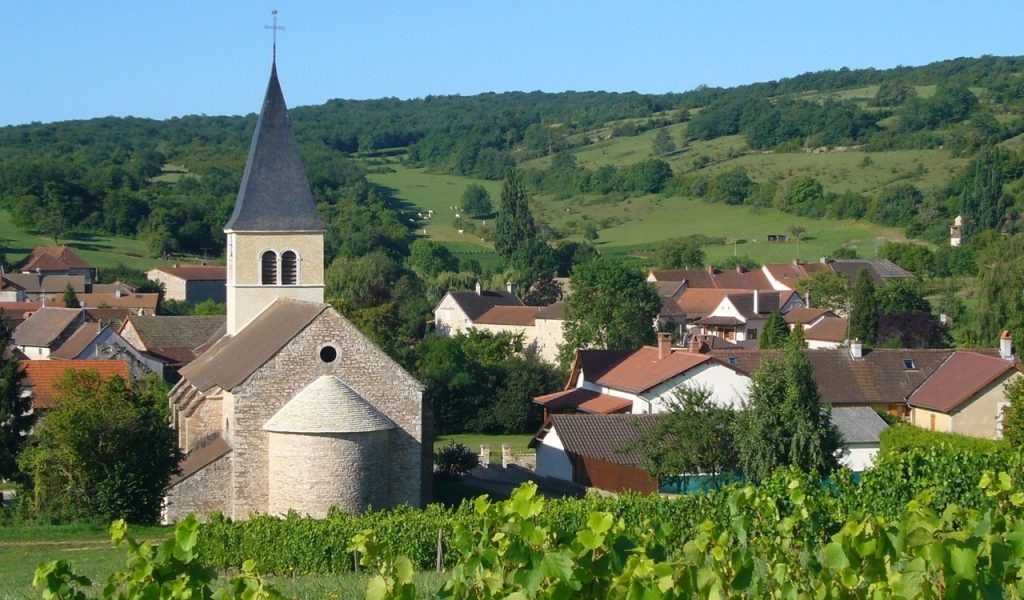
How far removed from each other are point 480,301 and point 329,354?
175 feet

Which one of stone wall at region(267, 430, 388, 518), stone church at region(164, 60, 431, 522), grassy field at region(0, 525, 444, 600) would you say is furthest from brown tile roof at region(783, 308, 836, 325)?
grassy field at region(0, 525, 444, 600)

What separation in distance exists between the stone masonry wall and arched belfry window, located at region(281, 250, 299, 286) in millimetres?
5699

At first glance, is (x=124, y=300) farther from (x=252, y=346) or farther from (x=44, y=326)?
(x=252, y=346)

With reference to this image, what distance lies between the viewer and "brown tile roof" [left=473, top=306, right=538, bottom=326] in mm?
73688

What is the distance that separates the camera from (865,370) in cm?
4466

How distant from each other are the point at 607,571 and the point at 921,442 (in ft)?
92.9

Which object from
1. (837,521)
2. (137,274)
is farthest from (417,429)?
(137,274)

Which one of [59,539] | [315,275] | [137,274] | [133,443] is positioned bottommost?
[59,539]

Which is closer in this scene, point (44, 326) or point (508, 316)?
point (44, 326)

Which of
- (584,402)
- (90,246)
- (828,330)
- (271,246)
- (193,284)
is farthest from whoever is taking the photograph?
(90,246)

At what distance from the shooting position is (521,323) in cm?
7344

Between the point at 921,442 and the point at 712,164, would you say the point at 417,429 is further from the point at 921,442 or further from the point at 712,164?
the point at 712,164

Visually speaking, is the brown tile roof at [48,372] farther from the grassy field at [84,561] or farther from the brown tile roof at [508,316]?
the brown tile roof at [508,316]

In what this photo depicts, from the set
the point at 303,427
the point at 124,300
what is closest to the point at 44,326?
the point at 124,300
